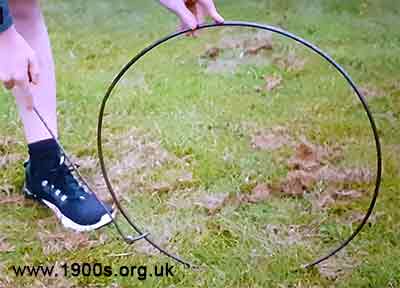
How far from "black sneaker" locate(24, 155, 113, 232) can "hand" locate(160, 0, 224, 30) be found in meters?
0.30

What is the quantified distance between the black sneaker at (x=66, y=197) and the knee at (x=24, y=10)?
0.69ft

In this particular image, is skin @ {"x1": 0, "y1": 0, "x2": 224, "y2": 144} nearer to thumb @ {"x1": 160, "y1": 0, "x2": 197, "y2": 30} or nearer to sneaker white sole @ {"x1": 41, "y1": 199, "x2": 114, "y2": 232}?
thumb @ {"x1": 160, "y1": 0, "x2": 197, "y2": 30}

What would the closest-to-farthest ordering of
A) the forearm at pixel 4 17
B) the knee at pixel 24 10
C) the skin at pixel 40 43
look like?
1. the forearm at pixel 4 17
2. the skin at pixel 40 43
3. the knee at pixel 24 10

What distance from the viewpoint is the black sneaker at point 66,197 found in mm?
999

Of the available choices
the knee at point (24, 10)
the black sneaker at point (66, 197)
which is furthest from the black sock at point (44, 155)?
the knee at point (24, 10)

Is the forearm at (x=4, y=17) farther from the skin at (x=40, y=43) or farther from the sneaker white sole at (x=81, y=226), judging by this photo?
the sneaker white sole at (x=81, y=226)

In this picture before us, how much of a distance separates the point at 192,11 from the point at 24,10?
26 cm

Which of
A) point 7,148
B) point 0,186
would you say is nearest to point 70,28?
point 7,148

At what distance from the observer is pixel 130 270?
2.96 feet

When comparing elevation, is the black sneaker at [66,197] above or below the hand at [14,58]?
below

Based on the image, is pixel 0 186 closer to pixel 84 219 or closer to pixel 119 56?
pixel 84 219

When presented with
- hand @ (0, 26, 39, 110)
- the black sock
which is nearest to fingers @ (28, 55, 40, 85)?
hand @ (0, 26, 39, 110)

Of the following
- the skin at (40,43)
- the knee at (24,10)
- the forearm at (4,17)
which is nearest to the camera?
the forearm at (4,17)

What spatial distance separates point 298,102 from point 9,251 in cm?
71
